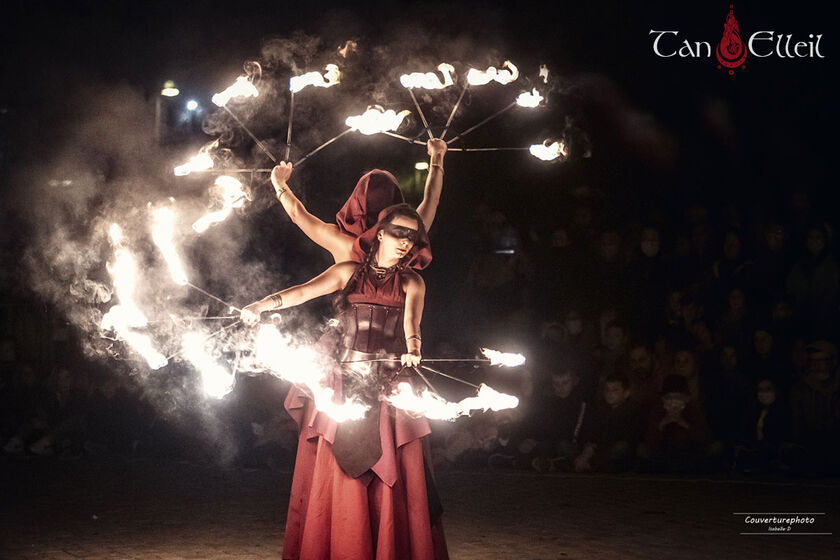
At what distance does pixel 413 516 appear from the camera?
4.21 m

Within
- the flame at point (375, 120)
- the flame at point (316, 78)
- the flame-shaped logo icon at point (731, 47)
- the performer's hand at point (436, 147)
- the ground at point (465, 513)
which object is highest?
the flame-shaped logo icon at point (731, 47)

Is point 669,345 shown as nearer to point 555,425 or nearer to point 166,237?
point 555,425

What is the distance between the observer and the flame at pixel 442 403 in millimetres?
3928

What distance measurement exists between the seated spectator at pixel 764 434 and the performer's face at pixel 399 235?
462 centimetres

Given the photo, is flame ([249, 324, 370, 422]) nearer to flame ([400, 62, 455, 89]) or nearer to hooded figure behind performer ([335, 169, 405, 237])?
hooded figure behind performer ([335, 169, 405, 237])

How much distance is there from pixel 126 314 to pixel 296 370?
828 millimetres

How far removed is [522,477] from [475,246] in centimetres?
220

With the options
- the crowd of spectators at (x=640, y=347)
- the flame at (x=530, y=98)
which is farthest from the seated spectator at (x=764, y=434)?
the flame at (x=530, y=98)

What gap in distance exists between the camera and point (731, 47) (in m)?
8.48

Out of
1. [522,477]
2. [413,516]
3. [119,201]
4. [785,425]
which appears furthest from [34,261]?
[785,425]

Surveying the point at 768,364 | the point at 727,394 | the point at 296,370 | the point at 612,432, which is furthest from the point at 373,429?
the point at 768,364

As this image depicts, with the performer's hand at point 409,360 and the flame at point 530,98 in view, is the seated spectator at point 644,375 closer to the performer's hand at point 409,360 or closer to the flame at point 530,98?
the flame at point 530,98

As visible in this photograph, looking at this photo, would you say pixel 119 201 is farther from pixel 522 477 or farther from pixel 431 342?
pixel 522 477

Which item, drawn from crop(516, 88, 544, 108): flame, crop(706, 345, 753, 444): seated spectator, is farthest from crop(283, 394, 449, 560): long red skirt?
crop(706, 345, 753, 444): seated spectator
